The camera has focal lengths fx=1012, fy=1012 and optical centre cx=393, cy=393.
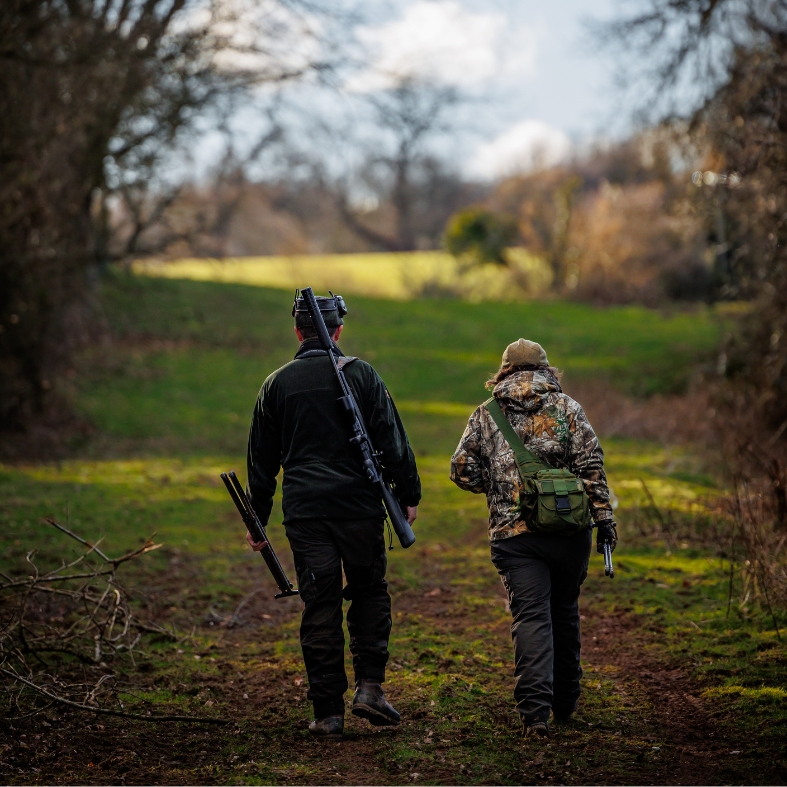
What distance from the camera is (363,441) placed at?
5.27m

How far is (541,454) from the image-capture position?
5262 mm

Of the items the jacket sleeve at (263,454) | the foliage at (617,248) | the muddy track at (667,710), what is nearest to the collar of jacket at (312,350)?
the jacket sleeve at (263,454)

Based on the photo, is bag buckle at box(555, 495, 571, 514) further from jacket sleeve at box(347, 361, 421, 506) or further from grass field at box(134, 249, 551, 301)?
grass field at box(134, 249, 551, 301)

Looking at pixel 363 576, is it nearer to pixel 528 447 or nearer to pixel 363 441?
pixel 363 441

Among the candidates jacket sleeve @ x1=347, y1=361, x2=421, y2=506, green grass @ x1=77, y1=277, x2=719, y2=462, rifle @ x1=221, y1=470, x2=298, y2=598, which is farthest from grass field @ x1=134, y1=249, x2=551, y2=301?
jacket sleeve @ x1=347, y1=361, x2=421, y2=506

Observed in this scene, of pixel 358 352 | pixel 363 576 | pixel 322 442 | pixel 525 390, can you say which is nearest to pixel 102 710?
pixel 363 576

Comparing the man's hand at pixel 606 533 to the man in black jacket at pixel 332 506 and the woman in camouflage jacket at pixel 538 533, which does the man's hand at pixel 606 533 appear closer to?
the woman in camouflage jacket at pixel 538 533

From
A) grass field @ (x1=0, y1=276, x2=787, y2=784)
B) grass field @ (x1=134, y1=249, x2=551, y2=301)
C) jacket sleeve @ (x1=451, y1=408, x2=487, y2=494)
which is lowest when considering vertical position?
grass field @ (x1=0, y1=276, x2=787, y2=784)

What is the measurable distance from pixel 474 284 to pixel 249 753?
34817 millimetres

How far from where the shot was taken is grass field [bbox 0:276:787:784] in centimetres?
478

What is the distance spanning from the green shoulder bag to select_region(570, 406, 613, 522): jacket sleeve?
74 millimetres

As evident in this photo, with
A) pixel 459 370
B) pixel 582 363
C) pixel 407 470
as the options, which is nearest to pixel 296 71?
pixel 459 370

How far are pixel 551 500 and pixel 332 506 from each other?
44.5 inches

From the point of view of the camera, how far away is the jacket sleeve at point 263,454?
215 inches
